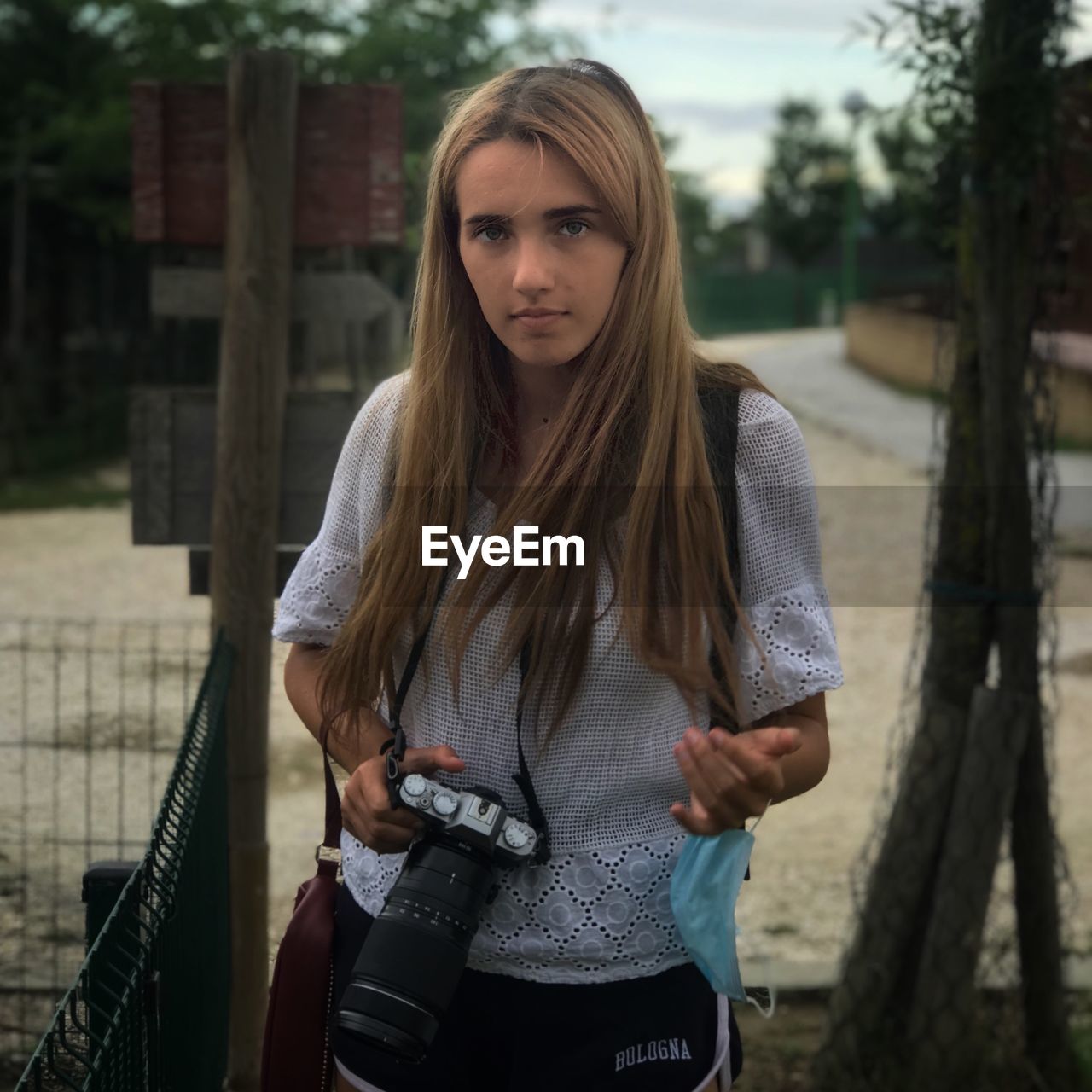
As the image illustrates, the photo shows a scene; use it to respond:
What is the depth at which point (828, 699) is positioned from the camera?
8180 millimetres

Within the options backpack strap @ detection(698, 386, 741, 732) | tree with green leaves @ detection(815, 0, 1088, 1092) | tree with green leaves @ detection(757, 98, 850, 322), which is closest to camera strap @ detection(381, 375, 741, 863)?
backpack strap @ detection(698, 386, 741, 732)

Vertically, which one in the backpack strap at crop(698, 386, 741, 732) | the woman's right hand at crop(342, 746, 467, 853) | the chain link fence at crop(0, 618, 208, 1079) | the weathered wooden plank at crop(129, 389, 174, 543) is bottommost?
the chain link fence at crop(0, 618, 208, 1079)

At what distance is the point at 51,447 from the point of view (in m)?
19.0

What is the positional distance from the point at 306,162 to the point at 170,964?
5.33 feet

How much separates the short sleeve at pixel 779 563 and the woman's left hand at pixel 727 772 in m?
0.19

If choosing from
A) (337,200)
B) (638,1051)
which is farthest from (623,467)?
(337,200)

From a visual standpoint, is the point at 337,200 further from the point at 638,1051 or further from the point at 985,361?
the point at 638,1051

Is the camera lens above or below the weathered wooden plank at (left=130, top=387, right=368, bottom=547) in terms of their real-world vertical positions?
below

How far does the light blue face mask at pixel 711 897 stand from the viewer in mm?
1670

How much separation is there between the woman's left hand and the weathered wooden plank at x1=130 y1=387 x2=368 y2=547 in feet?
5.44

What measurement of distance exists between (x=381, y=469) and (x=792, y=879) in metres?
4.09

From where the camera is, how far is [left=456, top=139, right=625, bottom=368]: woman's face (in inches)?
66.4

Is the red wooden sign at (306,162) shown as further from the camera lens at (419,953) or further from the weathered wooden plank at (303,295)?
the camera lens at (419,953)

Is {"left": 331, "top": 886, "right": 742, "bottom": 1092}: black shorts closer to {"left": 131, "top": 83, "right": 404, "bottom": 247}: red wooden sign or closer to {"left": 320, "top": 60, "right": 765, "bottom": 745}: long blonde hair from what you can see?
{"left": 320, "top": 60, "right": 765, "bottom": 745}: long blonde hair
